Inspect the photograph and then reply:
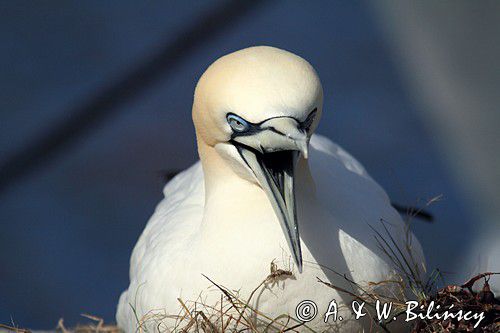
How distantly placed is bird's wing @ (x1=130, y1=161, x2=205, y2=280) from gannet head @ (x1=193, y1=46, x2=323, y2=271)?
0.52 metres

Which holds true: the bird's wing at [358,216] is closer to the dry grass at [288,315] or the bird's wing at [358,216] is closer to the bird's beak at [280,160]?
the dry grass at [288,315]

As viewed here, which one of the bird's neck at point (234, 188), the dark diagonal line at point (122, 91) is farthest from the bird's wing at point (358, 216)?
the dark diagonal line at point (122, 91)

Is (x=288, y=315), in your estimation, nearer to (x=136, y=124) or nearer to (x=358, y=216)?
(x=358, y=216)

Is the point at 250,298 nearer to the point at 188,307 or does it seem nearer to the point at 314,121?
the point at 188,307

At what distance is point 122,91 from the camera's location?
27.4 ft

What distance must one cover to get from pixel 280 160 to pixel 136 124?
4.82 m

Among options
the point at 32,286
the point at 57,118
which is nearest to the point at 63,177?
the point at 57,118

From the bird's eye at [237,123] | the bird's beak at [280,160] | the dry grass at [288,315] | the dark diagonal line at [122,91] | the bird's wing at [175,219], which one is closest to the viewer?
the bird's beak at [280,160]

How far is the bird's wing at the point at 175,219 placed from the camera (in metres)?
4.06

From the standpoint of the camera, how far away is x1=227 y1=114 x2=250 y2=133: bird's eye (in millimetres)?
3363

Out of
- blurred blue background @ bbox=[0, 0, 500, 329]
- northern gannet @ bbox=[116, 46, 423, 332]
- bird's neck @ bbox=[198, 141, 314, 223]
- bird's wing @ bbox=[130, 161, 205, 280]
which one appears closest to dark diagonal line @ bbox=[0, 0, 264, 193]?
blurred blue background @ bbox=[0, 0, 500, 329]

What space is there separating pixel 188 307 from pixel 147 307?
0.26 meters

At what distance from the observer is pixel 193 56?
329 inches

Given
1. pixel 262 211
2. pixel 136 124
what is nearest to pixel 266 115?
pixel 262 211
